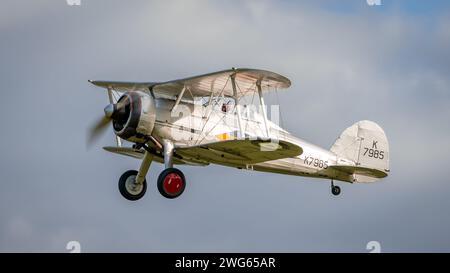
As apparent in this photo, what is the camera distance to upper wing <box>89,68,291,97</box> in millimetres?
20375

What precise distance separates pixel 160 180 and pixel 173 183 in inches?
10.4

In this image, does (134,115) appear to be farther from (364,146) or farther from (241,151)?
(364,146)

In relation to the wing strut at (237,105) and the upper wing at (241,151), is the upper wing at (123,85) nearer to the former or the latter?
the upper wing at (241,151)

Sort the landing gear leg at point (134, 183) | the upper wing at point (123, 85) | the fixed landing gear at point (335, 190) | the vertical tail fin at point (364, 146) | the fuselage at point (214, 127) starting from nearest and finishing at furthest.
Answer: the fuselage at point (214, 127) → the upper wing at point (123, 85) → the landing gear leg at point (134, 183) → the fixed landing gear at point (335, 190) → the vertical tail fin at point (364, 146)

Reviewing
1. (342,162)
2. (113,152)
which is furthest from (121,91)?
(342,162)

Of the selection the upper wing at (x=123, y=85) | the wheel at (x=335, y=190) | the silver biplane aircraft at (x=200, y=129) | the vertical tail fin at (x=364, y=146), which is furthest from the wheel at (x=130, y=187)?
the vertical tail fin at (x=364, y=146)

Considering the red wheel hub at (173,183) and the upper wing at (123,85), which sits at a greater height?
the upper wing at (123,85)

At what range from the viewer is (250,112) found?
70.2 ft

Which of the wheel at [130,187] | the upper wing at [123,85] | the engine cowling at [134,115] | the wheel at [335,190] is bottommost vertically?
the wheel at [130,187]

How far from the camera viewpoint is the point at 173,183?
66.5ft

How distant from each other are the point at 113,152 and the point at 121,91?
150cm

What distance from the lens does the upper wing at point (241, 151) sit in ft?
65.6
